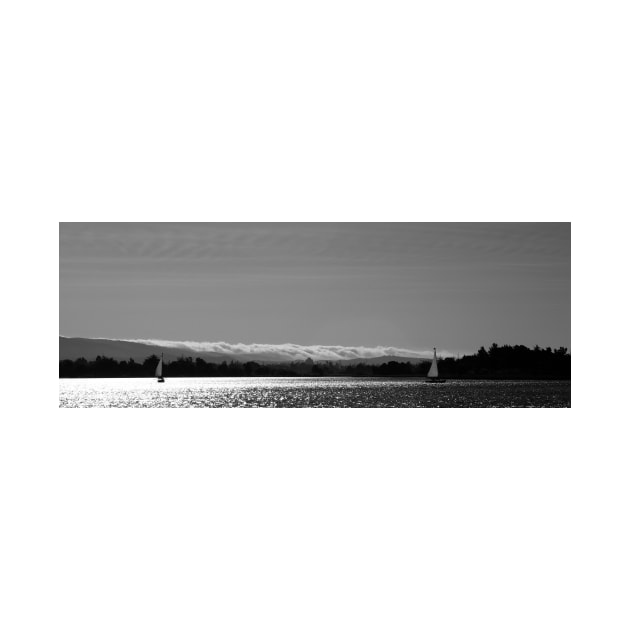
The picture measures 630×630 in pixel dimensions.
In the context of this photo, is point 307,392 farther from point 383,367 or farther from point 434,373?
point 434,373

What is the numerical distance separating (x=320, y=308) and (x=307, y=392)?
1.24 meters

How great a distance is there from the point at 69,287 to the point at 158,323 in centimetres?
127

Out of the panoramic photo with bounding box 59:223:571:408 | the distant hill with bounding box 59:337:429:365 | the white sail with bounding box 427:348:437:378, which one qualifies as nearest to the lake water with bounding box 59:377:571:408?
the panoramic photo with bounding box 59:223:571:408

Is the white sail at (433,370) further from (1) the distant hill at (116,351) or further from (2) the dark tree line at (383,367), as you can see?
(1) the distant hill at (116,351)

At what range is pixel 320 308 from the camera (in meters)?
15.1

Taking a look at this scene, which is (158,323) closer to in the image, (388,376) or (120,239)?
(120,239)

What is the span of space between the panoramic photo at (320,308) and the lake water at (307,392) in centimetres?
3

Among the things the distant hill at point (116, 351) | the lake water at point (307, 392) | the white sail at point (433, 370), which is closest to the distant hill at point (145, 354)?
the distant hill at point (116, 351)

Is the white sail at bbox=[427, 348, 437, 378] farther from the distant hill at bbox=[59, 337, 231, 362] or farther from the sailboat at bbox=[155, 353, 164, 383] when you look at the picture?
the sailboat at bbox=[155, 353, 164, 383]

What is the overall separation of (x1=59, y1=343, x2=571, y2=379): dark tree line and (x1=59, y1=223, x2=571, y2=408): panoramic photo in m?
0.02

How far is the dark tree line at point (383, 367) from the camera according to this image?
1495cm

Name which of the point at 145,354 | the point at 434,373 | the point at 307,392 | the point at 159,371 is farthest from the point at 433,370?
the point at 145,354

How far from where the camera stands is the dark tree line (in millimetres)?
14945

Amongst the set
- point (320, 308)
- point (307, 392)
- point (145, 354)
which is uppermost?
point (320, 308)
